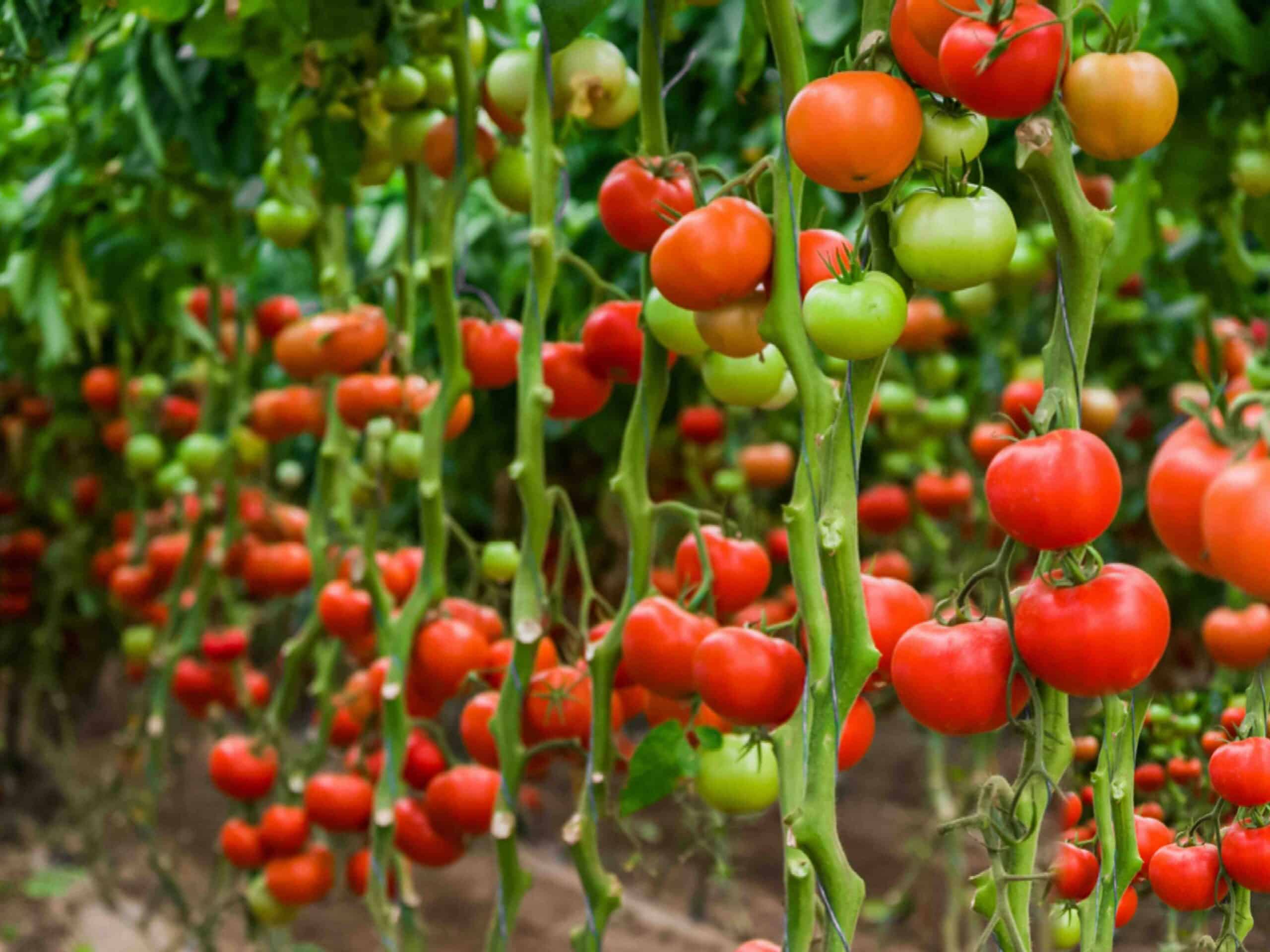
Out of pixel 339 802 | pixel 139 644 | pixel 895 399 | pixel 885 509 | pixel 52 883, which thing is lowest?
pixel 52 883

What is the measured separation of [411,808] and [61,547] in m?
1.71

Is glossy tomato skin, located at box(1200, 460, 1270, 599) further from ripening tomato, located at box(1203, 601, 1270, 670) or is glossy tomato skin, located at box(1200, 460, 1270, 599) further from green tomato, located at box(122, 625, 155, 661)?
green tomato, located at box(122, 625, 155, 661)

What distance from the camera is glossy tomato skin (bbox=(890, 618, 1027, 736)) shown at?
0.52 metres

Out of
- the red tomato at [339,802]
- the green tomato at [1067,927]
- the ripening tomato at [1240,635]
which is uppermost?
the ripening tomato at [1240,635]

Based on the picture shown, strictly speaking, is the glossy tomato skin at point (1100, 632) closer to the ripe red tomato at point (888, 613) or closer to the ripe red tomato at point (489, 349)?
the ripe red tomato at point (888, 613)

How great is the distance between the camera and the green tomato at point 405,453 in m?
1.22

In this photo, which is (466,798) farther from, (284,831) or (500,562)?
(284,831)

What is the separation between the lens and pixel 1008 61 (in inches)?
19.3

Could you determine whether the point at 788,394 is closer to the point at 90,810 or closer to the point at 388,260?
the point at 388,260

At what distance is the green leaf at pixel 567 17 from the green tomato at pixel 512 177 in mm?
305

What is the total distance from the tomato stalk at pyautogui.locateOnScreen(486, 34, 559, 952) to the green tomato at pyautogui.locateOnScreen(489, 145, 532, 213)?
11 centimetres

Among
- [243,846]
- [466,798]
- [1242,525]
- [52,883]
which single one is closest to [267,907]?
[243,846]

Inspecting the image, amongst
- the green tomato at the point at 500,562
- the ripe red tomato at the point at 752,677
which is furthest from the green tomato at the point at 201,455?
the ripe red tomato at the point at 752,677

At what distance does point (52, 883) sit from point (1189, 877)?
2624mm
